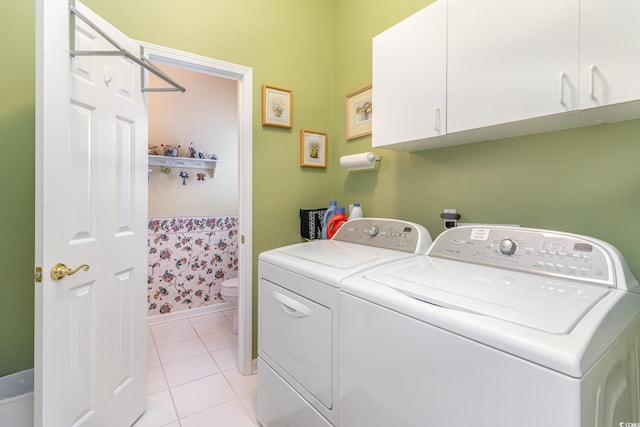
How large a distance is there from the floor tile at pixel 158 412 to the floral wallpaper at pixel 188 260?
131 cm

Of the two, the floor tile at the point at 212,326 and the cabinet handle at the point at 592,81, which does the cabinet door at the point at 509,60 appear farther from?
the floor tile at the point at 212,326

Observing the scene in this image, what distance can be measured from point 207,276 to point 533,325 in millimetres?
3170

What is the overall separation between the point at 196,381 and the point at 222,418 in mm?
453

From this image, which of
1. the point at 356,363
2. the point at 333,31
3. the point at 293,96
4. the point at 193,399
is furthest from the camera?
the point at 333,31

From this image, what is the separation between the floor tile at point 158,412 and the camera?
1619mm

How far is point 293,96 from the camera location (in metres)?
2.30

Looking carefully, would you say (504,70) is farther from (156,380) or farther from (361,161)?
(156,380)

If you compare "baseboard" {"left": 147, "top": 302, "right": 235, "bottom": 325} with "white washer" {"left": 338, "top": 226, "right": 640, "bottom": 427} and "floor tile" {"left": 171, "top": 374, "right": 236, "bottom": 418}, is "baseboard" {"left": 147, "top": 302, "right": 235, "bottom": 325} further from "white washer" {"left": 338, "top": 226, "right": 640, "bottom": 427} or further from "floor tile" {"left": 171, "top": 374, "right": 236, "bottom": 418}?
"white washer" {"left": 338, "top": 226, "right": 640, "bottom": 427}

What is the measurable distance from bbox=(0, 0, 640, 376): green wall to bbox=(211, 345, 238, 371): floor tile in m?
0.96

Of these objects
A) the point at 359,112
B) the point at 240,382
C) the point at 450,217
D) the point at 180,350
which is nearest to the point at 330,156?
the point at 359,112

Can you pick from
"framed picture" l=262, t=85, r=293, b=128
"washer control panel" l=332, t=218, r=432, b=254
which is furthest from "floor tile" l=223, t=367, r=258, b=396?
"framed picture" l=262, t=85, r=293, b=128

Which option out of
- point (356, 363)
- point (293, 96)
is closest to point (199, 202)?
point (293, 96)

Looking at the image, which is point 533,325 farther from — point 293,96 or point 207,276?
point 207,276

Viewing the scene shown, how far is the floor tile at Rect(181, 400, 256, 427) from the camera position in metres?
1.61
